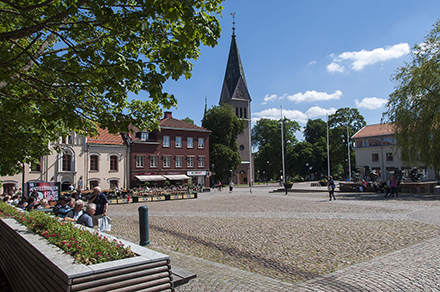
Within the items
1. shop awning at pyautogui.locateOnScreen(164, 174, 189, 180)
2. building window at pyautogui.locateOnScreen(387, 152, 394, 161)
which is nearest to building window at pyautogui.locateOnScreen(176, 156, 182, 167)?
shop awning at pyautogui.locateOnScreen(164, 174, 189, 180)

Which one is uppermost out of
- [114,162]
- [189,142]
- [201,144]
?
[189,142]

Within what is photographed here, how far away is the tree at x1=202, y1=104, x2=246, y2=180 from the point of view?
186 feet

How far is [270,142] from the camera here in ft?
278

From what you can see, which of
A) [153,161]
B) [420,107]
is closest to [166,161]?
[153,161]

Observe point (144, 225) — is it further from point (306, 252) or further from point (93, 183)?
point (93, 183)

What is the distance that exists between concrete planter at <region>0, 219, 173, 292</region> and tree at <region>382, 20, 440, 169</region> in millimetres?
27044

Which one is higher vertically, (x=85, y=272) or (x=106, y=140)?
(x=106, y=140)

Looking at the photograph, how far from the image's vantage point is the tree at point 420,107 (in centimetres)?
2430

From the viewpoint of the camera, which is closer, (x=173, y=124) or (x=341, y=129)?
(x=173, y=124)

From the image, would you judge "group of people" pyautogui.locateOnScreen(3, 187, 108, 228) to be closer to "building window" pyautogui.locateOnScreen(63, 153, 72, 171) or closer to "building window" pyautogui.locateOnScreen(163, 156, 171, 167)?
"building window" pyautogui.locateOnScreen(63, 153, 72, 171)

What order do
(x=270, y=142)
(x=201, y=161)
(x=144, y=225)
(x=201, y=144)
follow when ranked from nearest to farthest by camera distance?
(x=144, y=225) < (x=201, y=161) < (x=201, y=144) < (x=270, y=142)

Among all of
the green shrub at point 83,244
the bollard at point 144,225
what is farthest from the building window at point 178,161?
the green shrub at point 83,244

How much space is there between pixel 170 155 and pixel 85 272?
43387 mm

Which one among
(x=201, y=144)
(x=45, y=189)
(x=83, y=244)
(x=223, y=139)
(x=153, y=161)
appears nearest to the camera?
(x=83, y=244)
